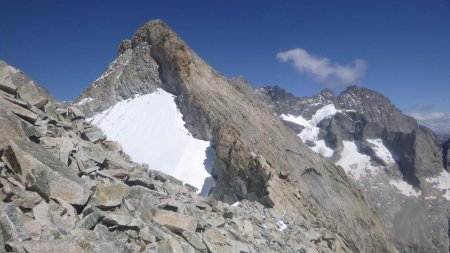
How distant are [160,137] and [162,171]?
5446mm

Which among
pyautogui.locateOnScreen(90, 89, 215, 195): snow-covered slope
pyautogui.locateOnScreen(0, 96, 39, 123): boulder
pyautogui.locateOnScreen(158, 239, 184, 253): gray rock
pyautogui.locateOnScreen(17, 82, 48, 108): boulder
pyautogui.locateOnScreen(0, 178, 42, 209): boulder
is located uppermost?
pyautogui.locateOnScreen(90, 89, 215, 195): snow-covered slope

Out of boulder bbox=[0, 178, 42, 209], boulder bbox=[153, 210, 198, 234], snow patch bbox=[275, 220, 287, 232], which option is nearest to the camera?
boulder bbox=[0, 178, 42, 209]

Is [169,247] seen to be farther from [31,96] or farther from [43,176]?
[31,96]

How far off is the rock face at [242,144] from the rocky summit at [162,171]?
147mm

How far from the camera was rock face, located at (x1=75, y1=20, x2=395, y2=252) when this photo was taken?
31.5m

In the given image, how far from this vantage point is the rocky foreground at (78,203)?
9.90 meters

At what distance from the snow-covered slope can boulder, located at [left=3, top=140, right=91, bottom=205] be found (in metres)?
22.5

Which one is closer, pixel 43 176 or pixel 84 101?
pixel 43 176

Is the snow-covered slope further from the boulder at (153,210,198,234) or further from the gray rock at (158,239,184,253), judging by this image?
the gray rock at (158,239,184,253)

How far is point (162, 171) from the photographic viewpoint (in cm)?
3534

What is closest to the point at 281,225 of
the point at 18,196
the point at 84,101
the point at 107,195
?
the point at 107,195

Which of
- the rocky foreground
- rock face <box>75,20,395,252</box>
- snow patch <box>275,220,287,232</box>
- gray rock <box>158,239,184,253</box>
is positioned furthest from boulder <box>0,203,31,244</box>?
snow patch <box>275,220,287,232</box>

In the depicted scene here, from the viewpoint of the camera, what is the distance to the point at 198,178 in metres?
35.3

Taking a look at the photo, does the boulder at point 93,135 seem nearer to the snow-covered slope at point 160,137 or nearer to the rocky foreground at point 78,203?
the rocky foreground at point 78,203
